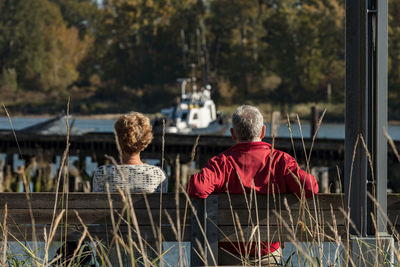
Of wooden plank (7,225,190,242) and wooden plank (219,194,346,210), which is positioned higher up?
wooden plank (219,194,346,210)

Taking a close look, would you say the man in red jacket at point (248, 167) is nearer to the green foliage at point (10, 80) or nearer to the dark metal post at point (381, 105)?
the dark metal post at point (381, 105)

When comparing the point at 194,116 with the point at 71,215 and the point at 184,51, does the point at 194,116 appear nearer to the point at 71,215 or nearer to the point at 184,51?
the point at 184,51

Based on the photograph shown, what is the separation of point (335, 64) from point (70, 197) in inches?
2370

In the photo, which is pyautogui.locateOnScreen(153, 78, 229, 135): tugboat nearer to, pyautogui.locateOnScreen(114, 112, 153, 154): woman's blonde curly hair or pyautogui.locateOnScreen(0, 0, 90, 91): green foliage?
pyautogui.locateOnScreen(114, 112, 153, 154): woman's blonde curly hair

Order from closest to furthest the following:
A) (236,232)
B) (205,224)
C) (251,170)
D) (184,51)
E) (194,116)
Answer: (236,232) < (205,224) < (251,170) < (194,116) < (184,51)

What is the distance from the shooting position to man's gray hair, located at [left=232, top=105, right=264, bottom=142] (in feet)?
10.4

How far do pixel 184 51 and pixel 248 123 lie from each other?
57234 mm

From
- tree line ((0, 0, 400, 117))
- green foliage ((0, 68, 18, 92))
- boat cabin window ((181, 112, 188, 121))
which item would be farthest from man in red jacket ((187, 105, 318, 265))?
green foliage ((0, 68, 18, 92))

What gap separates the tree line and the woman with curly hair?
5516cm

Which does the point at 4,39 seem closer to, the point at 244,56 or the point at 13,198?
the point at 244,56

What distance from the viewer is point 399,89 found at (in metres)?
57.9

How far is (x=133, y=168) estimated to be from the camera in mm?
3469

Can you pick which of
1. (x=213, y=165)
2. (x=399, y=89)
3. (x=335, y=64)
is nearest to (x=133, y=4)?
(x=335, y=64)

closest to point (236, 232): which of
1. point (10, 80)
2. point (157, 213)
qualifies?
point (157, 213)
